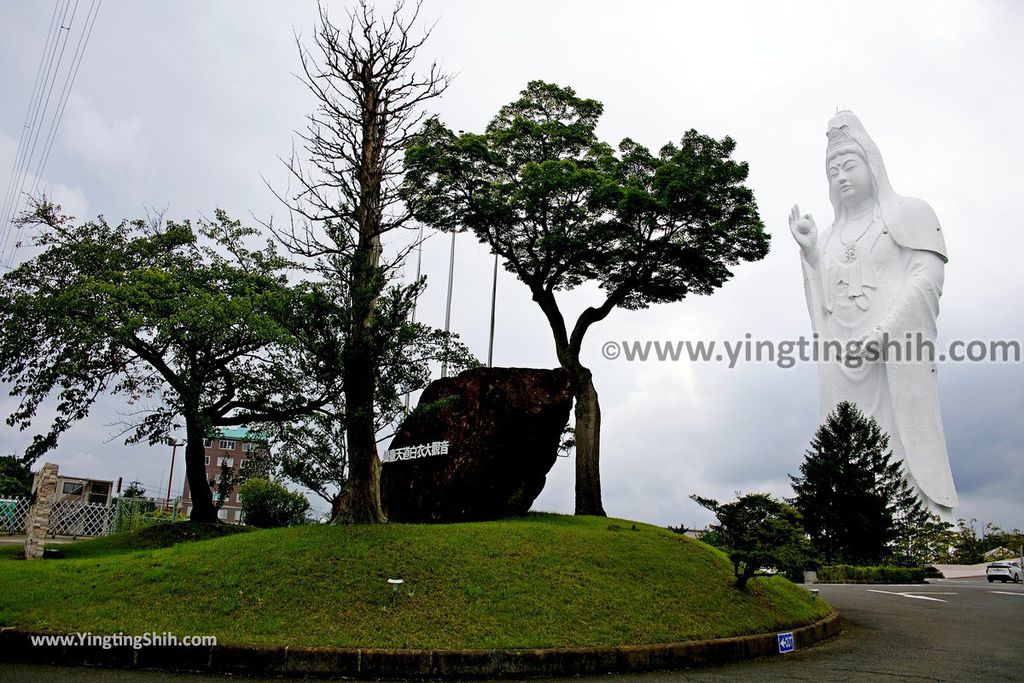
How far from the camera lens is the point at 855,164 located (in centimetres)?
4422

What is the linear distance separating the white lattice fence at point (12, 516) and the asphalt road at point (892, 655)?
78.4ft

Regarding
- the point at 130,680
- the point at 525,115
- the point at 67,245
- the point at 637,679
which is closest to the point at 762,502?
the point at 637,679

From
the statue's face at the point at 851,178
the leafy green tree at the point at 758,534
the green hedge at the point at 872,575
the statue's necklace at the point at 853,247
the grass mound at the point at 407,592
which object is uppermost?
the statue's face at the point at 851,178

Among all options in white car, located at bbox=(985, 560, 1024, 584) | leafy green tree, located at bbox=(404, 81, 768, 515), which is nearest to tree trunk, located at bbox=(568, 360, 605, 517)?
leafy green tree, located at bbox=(404, 81, 768, 515)

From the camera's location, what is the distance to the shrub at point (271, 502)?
38184 millimetres

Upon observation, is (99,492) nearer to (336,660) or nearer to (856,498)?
(336,660)

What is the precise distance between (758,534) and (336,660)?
6.92 metres

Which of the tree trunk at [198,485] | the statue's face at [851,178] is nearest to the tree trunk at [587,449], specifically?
the tree trunk at [198,485]

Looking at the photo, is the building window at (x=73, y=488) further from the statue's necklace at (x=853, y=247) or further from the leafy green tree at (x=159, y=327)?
the statue's necklace at (x=853, y=247)

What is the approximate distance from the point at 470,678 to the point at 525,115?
15595 millimetres

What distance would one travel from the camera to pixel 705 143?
721 inches

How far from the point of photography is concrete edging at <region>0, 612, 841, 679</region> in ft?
27.3

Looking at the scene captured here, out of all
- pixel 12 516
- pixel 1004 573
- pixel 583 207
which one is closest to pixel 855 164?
pixel 1004 573

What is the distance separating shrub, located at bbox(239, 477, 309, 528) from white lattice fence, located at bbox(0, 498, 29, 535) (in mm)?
10341
